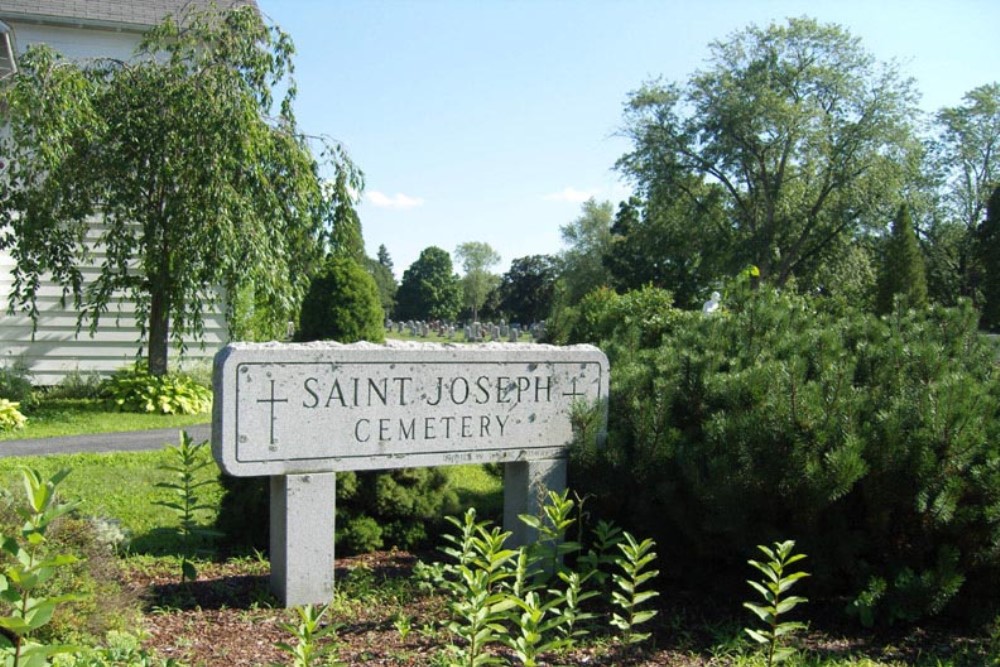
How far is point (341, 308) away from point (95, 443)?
18.4ft

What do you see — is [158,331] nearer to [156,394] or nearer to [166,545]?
[156,394]

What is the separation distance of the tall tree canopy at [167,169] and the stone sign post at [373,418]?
25.3 feet

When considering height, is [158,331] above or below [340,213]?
below

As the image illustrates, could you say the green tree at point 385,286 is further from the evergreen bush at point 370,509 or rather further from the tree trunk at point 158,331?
the evergreen bush at point 370,509

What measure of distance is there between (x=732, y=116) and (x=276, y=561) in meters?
32.9

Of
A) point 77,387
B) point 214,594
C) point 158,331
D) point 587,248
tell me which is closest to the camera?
point 214,594

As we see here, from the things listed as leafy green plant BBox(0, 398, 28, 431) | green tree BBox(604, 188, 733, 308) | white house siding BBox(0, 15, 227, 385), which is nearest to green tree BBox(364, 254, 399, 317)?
green tree BBox(604, 188, 733, 308)

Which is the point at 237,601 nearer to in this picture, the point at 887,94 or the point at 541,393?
the point at 541,393

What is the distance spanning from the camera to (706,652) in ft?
12.2

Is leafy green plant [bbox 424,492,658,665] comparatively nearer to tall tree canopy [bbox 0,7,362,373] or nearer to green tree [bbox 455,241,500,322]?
tall tree canopy [bbox 0,7,362,373]

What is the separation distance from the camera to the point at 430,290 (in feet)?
245

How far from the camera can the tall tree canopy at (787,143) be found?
33219 mm

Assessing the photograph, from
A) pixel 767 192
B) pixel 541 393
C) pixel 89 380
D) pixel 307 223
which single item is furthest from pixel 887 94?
pixel 541 393

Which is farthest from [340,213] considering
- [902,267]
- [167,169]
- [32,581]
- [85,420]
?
[902,267]
